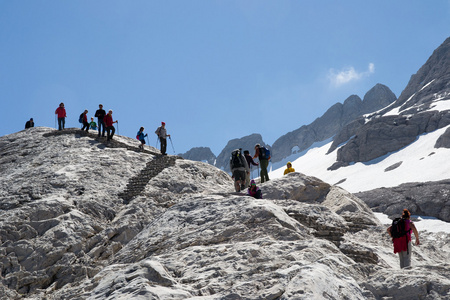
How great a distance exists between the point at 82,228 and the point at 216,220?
739 cm

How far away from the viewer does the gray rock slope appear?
29.5ft

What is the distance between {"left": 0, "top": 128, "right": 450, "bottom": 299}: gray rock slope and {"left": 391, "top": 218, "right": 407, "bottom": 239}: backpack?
108 centimetres

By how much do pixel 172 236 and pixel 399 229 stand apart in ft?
23.4

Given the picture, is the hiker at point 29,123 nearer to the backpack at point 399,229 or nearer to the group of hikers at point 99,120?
the group of hikers at point 99,120

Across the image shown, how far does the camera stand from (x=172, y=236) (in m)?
13.6

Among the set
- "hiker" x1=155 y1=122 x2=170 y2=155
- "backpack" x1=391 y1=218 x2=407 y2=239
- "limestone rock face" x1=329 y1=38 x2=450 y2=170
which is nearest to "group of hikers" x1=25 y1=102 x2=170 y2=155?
"hiker" x1=155 y1=122 x2=170 y2=155

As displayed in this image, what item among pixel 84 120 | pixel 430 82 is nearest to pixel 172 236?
pixel 84 120

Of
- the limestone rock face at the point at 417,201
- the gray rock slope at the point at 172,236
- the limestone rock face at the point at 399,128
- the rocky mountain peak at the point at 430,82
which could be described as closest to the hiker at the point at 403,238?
the gray rock slope at the point at 172,236

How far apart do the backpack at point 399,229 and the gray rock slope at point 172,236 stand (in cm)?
108

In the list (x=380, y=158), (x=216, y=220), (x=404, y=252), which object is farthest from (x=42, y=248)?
(x=380, y=158)

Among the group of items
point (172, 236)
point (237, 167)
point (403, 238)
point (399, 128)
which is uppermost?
point (399, 128)

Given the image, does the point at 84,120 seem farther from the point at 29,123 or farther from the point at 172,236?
the point at 172,236

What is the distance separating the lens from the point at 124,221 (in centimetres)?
1906

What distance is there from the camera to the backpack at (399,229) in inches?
505
